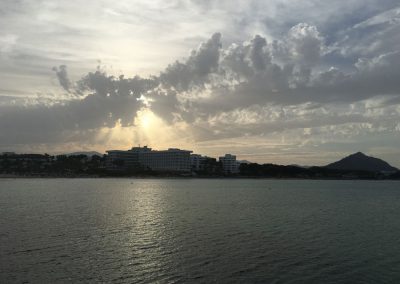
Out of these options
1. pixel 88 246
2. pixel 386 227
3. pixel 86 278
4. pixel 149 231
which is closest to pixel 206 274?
pixel 86 278

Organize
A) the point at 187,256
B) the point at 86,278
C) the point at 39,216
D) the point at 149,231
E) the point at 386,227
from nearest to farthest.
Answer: the point at 86,278
the point at 187,256
the point at 149,231
the point at 386,227
the point at 39,216

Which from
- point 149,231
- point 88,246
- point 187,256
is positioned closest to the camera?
point 187,256

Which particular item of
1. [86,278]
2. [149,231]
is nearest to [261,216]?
[149,231]

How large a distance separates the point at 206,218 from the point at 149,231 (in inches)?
689

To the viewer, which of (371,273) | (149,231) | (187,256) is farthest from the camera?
(149,231)

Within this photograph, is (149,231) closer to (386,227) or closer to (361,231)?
(361,231)

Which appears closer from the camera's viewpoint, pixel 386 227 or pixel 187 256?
pixel 187 256

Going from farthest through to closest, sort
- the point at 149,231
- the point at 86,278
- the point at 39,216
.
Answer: the point at 39,216 < the point at 149,231 < the point at 86,278

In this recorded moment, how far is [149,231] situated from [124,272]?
77.0 ft

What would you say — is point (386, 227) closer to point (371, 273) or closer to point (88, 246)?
point (371, 273)

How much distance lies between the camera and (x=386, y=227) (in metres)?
68.3

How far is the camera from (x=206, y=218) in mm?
74812

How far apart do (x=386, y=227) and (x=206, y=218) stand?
29768 millimetres

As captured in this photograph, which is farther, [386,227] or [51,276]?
[386,227]
